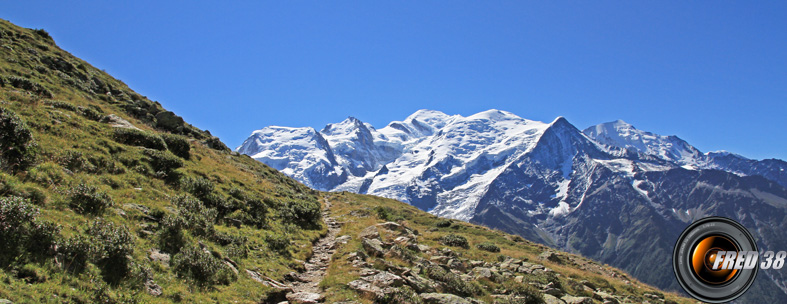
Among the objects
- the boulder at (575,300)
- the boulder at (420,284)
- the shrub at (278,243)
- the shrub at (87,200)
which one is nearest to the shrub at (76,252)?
the shrub at (87,200)

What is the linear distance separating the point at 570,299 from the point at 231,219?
20.4 m

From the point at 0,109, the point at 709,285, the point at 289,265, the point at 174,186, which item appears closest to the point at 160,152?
the point at 174,186

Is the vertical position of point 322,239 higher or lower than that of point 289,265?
higher

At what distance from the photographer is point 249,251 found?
20000 millimetres

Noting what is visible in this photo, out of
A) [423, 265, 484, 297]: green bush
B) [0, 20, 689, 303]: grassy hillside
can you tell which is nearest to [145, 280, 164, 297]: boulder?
[0, 20, 689, 303]: grassy hillside

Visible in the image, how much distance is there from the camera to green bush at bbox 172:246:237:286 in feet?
46.6

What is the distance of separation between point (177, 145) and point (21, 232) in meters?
21.9

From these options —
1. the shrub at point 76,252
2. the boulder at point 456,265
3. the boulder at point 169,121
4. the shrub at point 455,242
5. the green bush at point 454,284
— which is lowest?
the shrub at point 76,252

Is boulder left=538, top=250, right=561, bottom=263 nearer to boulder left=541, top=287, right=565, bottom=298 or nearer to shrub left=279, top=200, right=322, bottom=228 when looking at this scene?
boulder left=541, top=287, right=565, bottom=298

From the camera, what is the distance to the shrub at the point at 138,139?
25531 mm

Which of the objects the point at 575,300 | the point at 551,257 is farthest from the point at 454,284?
the point at 551,257

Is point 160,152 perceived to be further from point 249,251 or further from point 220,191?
point 249,251

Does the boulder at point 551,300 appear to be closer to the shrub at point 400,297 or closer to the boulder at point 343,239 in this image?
the shrub at point 400,297

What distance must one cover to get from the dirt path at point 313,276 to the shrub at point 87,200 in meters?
8.25
